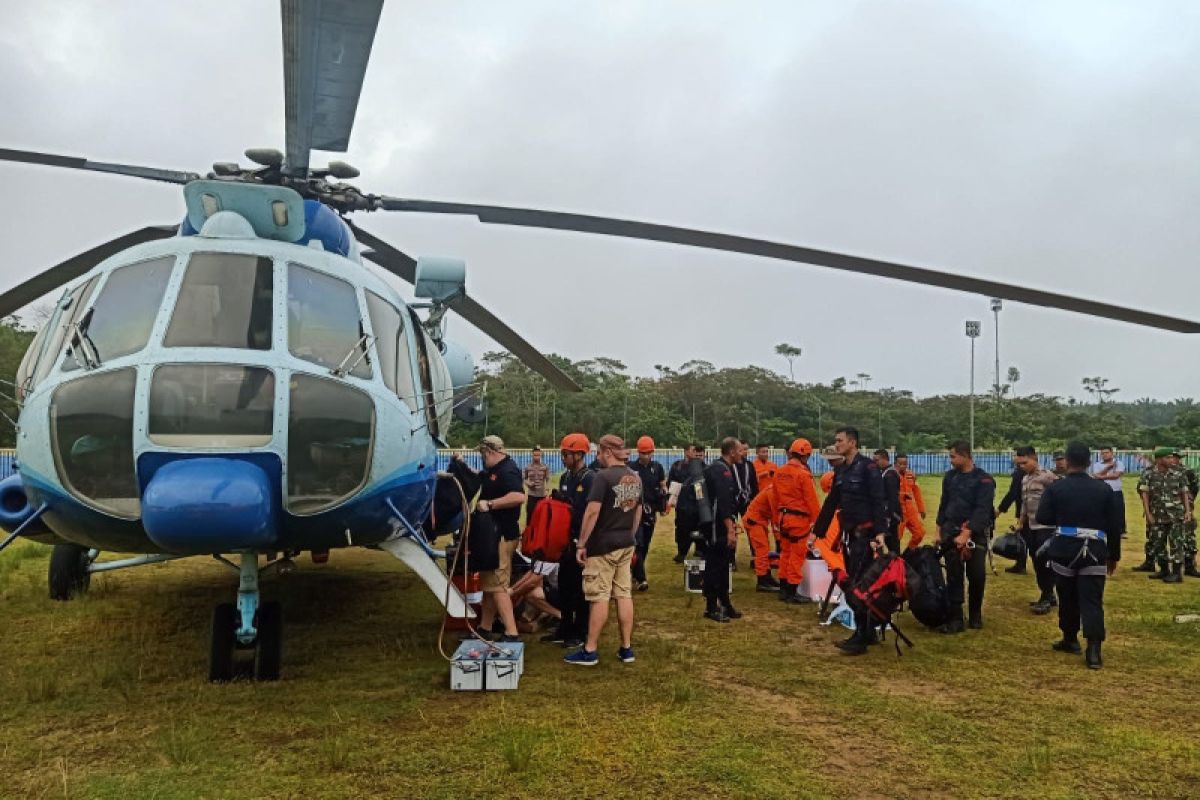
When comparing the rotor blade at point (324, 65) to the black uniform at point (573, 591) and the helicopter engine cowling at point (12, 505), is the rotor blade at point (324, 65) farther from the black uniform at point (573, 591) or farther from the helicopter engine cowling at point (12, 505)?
the black uniform at point (573, 591)

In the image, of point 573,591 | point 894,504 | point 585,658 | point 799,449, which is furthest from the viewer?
point 799,449

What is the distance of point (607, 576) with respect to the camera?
546 centimetres

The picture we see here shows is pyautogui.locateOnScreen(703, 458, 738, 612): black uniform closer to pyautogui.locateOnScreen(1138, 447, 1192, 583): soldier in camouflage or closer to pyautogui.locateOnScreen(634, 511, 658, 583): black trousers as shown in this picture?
pyautogui.locateOnScreen(634, 511, 658, 583): black trousers

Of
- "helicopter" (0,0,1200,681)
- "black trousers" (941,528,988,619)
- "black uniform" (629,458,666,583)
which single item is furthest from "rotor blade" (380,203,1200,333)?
"black uniform" (629,458,666,583)

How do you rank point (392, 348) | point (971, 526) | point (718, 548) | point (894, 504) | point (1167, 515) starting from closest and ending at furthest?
point (392, 348) → point (971, 526) → point (718, 548) → point (894, 504) → point (1167, 515)

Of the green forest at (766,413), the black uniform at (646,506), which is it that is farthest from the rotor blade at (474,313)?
the green forest at (766,413)

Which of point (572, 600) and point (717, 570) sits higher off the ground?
point (717, 570)

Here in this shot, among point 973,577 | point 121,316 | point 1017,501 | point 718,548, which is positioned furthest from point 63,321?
point 1017,501

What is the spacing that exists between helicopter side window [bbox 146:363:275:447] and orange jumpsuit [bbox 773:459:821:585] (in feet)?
17.0

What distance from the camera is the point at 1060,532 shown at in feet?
18.4

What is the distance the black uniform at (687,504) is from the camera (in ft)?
A: 24.1

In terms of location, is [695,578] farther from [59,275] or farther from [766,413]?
[766,413]

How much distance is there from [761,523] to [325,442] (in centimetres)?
524

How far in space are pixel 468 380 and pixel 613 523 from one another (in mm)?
3689
